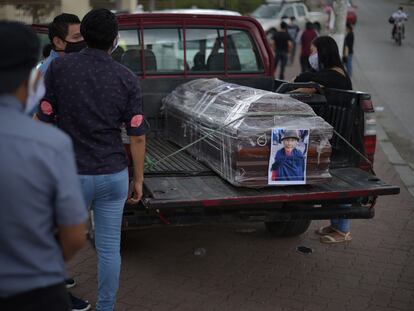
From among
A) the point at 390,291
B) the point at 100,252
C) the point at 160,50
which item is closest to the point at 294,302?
the point at 390,291

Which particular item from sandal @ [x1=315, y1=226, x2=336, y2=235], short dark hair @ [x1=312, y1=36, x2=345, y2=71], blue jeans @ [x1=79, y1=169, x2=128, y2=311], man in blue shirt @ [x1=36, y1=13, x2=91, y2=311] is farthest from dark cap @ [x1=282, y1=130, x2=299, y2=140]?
sandal @ [x1=315, y1=226, x2=336, y2=235]

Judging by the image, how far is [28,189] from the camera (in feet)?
6.10

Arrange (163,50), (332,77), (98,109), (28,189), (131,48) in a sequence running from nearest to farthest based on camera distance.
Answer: (28,189)
(98,109)
(332,77)
(131,48)
(163,50)

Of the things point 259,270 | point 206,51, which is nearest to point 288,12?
point 206,51

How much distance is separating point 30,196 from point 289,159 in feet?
7.79

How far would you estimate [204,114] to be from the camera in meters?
4.62

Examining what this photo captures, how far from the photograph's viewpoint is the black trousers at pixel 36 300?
6.42ft

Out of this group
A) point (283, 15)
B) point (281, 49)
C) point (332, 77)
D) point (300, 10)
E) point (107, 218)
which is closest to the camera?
point (107, 218)

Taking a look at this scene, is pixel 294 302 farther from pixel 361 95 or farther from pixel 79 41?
pixel 79 41

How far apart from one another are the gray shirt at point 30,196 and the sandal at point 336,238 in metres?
3.59

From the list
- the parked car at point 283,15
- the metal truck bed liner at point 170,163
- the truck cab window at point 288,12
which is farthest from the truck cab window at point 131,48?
the truck cab window at point 288,12

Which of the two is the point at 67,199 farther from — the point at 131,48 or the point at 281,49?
the point at 281,49

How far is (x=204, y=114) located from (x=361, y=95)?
1.25 meters

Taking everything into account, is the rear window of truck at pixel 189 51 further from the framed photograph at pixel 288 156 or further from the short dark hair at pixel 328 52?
the framed photograph at pixel 288 156
